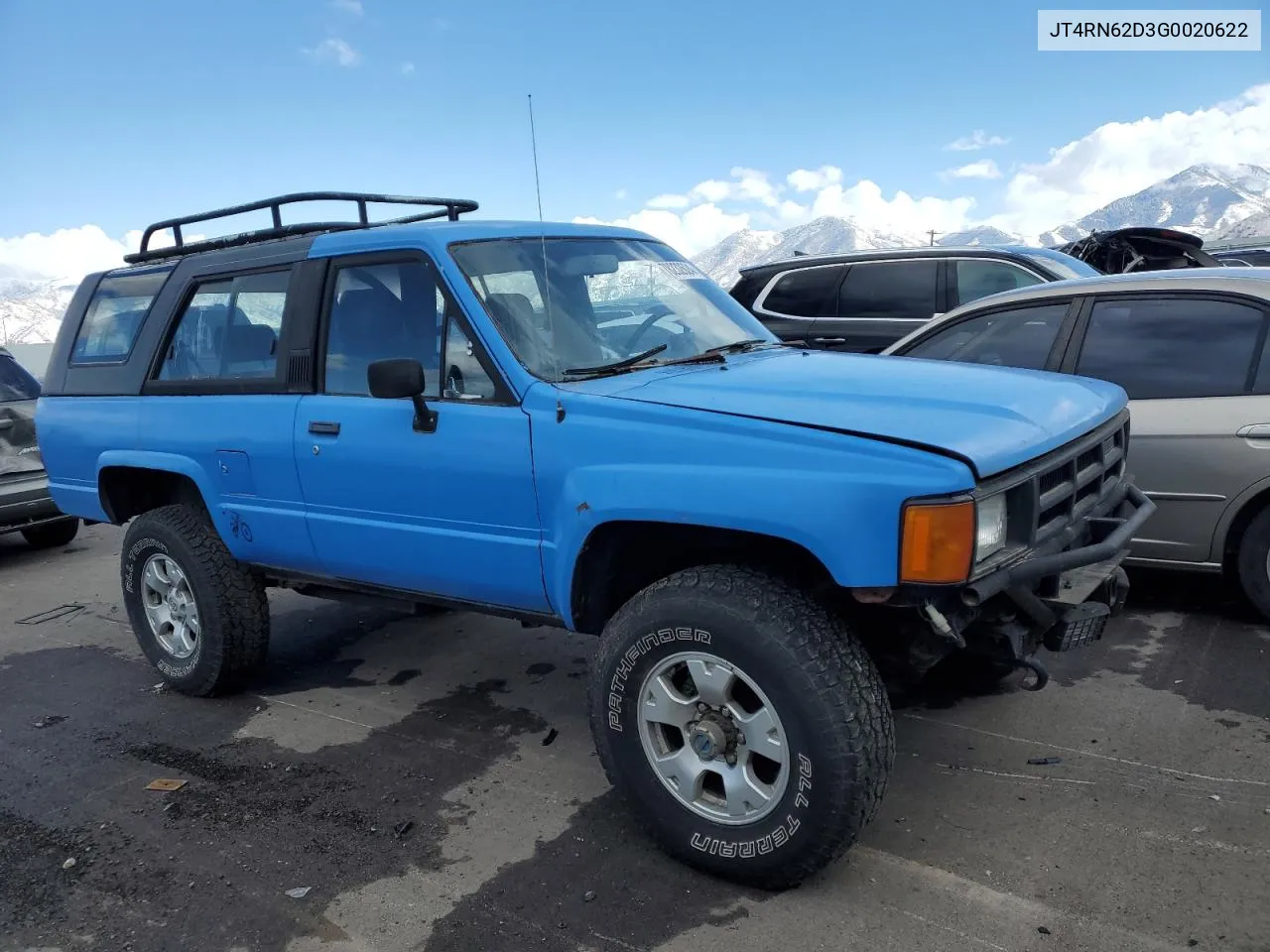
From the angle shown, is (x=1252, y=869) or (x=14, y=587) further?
(x=14, y=587)

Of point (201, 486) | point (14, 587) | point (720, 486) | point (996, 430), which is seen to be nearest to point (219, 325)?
point (201, 486)

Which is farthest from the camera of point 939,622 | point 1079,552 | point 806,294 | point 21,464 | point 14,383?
point 806,294

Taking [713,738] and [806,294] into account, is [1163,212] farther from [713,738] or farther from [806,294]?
[713,738]

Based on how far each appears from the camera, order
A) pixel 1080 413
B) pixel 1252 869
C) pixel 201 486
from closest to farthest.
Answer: pixel 1252 869, pixel 1080 413, pixel 201 486

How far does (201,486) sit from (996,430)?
3.28 meters

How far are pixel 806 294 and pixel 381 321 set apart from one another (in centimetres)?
551

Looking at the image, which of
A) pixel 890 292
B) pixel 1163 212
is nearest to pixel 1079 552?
pixel 890 292

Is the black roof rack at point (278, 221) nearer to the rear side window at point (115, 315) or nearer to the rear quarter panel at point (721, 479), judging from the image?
the rear side window at point (115, 315)

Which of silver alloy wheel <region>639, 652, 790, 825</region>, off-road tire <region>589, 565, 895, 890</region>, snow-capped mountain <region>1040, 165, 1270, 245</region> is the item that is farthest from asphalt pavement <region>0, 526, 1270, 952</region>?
snow-capped mountain <region>1040, 165, 1270, 245</region>

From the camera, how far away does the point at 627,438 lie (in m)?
2.85

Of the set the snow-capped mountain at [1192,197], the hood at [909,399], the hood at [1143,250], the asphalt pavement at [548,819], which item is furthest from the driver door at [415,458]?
the snow-capped mountain at [1192,197]

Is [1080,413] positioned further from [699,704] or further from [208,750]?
[208,750]

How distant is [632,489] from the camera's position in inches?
110

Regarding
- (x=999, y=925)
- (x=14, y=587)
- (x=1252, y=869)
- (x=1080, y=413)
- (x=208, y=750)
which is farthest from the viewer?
(x=14, y=587)
